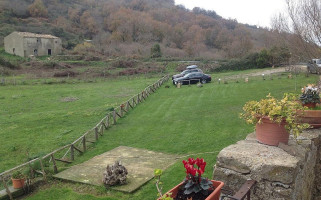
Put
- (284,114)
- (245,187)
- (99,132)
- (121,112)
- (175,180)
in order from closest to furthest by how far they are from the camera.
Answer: (245,187), (284,114), (175,180), (99,132), (121,112)

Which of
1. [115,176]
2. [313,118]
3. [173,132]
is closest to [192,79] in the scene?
[173,132]

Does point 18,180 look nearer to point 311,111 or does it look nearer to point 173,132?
point 173,132

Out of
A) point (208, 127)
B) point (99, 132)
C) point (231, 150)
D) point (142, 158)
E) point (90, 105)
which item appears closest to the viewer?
point (231, 150)

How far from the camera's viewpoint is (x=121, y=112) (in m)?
15.1

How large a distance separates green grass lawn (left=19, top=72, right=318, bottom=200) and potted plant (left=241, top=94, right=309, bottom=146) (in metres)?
3.07

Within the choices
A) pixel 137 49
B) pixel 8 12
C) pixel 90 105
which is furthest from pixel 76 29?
pixel 90 105

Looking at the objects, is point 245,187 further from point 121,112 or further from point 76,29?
point 76,29

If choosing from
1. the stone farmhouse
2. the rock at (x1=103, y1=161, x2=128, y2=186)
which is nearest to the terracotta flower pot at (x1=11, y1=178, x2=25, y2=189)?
the rock at (x1=103, y1=161, x2=128, y2=186)

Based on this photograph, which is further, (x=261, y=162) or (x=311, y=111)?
(x=311, y=111)

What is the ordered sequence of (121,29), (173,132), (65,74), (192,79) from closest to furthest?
(173,132) < (192,79) < (65,74) < (121,29)

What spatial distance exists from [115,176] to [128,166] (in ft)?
4.65

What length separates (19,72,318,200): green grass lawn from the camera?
6932mm

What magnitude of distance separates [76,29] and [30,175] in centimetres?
8749

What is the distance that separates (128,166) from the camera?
819 centimetres
